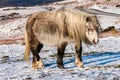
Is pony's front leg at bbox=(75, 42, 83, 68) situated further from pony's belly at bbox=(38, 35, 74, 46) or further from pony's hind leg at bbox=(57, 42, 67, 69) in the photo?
pony's hind leg at bbox=(57, 42, 67, 69)

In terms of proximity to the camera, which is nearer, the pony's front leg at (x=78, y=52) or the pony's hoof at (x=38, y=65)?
the pony's front leg at (x=78, y=52)

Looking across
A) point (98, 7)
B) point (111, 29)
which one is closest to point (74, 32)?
point (111, 29)

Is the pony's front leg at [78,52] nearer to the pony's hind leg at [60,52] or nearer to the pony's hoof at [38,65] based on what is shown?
the pony's hind leg at [60,52]

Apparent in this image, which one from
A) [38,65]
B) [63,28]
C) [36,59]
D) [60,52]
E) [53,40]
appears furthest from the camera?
[36,59]

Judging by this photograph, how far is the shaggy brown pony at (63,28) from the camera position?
13695mm

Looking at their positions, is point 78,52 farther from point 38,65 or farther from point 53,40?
point 38,65

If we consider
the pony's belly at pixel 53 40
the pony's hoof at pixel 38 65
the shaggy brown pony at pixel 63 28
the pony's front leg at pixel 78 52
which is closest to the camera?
the shaggy brown pony at pixel 63 28

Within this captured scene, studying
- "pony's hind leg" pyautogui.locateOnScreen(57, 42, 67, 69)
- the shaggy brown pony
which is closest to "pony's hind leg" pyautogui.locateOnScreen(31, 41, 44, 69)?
the shaggy brown pony

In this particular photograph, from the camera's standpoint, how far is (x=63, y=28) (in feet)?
45.6

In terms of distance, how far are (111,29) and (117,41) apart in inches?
380

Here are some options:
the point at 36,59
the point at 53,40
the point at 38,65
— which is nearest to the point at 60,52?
the point at 53,40

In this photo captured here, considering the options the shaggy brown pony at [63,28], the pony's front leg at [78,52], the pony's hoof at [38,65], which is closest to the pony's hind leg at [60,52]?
the shaggy brown pony at [63,28]

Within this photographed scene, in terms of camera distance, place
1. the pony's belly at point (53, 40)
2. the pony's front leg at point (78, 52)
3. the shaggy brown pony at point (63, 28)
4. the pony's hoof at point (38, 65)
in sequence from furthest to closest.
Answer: the pony's hoof at point (38, 65) → the pony's front leg at point (78, 52) → the pony's belly at point (53, 40) → the shaggy brown pony at point (63, 28)

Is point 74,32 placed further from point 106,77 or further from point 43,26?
point 106,77
